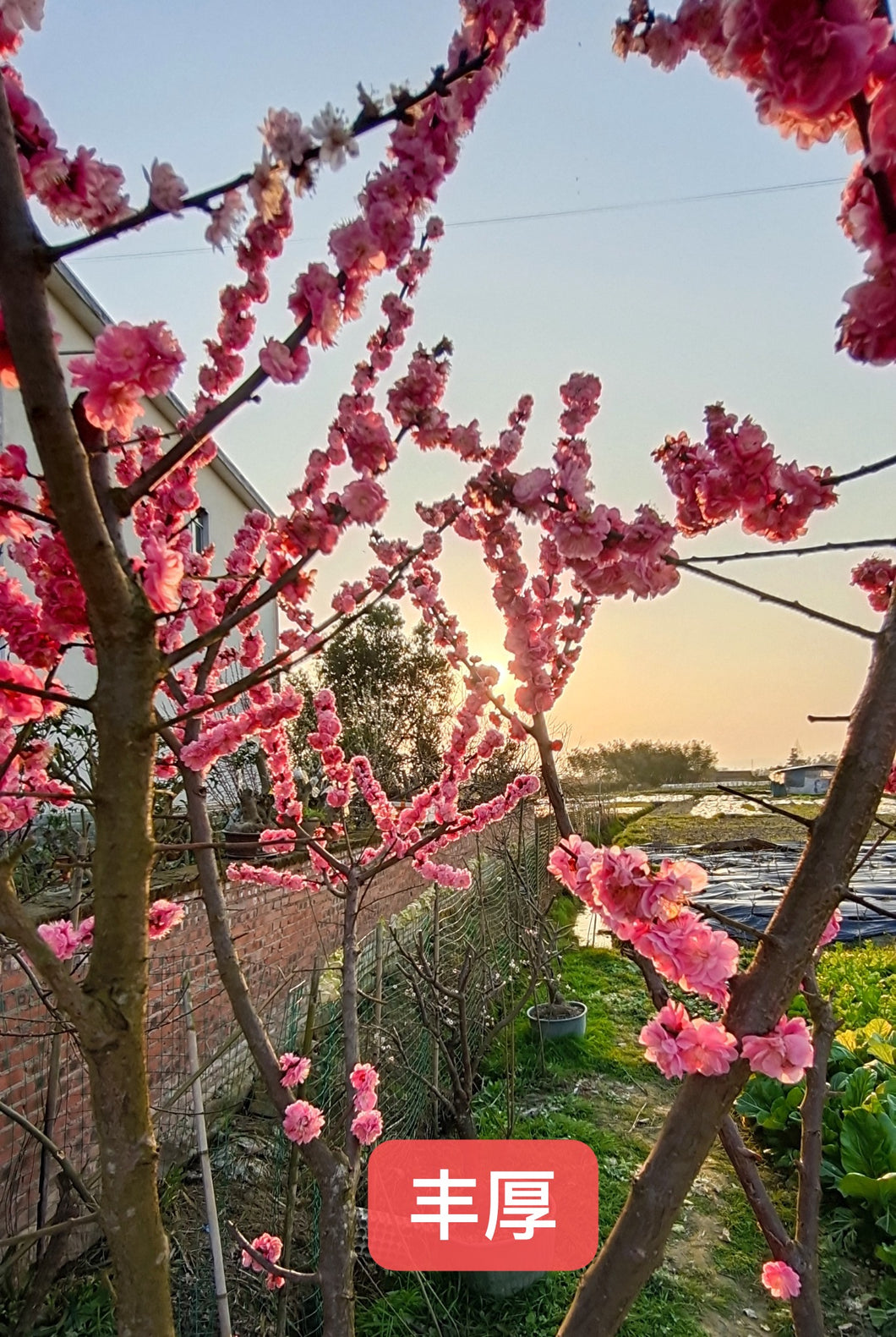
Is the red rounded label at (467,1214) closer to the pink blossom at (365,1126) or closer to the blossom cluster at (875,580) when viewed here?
the pink blossom at (365,1126)

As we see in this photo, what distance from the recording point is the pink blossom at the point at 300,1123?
2158 mm

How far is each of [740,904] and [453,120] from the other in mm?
11062

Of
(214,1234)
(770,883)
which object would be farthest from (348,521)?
(770,883)

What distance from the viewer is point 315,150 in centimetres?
110

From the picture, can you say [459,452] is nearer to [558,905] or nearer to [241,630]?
[241,630]

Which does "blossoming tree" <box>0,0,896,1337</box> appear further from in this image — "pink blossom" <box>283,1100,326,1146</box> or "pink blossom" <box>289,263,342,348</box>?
"pink blossom" <box>283,1100,326,1146</box>

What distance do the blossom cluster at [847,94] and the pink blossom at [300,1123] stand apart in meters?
2.24

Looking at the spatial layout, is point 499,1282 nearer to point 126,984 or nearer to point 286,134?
point 126,984

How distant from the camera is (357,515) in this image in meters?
1.44

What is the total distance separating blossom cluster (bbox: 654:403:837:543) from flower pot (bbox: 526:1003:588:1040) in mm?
5241

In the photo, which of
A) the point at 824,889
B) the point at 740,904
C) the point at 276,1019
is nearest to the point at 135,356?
the point at 824,889

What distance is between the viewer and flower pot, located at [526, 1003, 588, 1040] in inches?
240

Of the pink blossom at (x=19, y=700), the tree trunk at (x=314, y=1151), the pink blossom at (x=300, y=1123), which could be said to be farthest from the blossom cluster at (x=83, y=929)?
the pink blossom at (x=19, y=700)

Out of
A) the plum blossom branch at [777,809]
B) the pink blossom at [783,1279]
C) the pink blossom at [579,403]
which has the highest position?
the pink blossom at [579,403]
